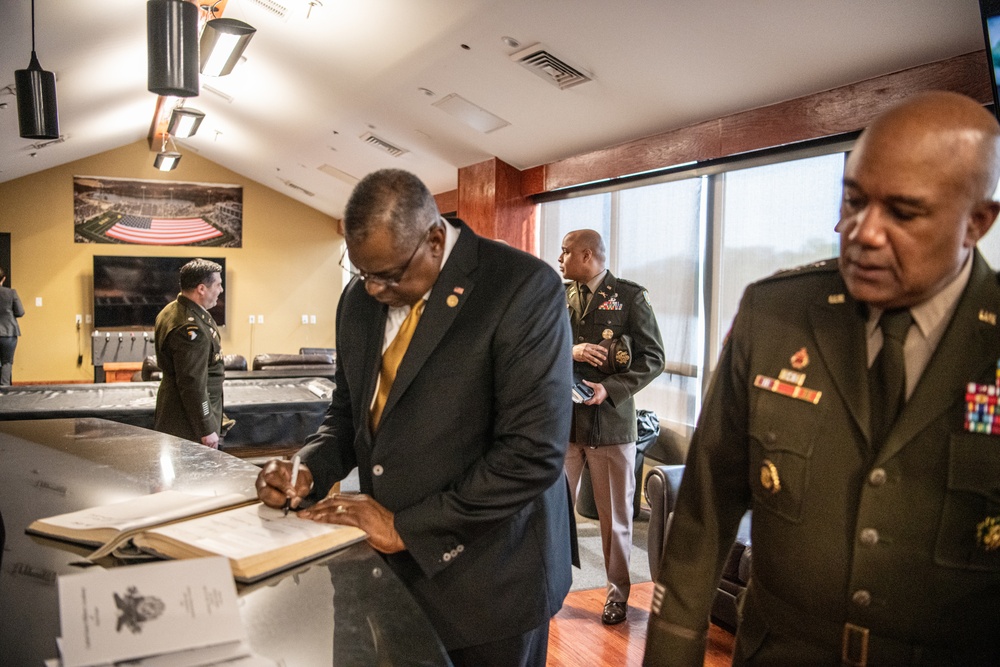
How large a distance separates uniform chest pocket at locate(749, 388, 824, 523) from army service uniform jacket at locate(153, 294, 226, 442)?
10.9ft

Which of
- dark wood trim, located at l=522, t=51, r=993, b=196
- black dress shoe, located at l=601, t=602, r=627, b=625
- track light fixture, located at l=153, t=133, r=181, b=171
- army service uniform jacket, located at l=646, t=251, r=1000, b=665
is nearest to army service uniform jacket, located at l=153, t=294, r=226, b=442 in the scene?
black dress shoe, located at l=601, t=602, r=627, b=625

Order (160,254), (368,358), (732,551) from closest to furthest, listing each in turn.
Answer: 1. (368,358)
2. (732,551)
3. (160,254)

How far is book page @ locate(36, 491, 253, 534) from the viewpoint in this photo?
4.67ft

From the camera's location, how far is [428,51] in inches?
196

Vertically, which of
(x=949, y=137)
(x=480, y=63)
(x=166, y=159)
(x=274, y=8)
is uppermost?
(x=274, y=8)

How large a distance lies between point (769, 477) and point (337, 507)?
0.79 metres

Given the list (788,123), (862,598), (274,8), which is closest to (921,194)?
(862,598)

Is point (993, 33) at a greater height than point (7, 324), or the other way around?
point (993, 33)

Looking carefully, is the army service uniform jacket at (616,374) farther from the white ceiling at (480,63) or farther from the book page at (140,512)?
the book page at (140,512)

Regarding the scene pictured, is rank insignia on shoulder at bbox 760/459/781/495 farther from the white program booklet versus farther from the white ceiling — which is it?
the white ceiling

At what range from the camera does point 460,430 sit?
1.47 m

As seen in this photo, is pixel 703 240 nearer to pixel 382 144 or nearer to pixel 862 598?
pixel 382 144

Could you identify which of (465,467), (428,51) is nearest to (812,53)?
(428,51)

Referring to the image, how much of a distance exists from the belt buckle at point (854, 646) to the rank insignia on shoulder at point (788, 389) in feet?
0.95
